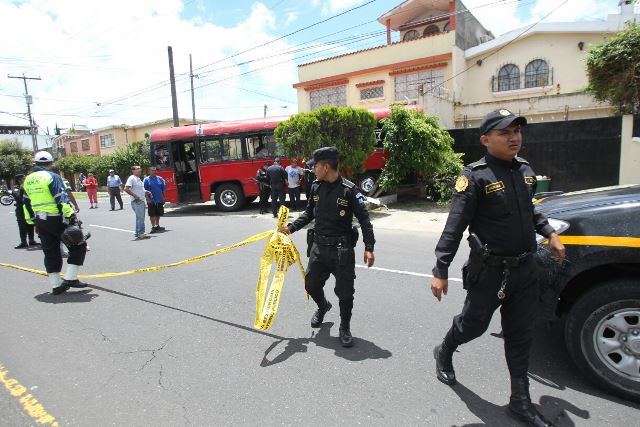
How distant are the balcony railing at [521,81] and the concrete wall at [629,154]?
9.07 meters

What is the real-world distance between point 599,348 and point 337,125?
928cm

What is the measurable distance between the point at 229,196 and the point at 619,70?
1146 cm

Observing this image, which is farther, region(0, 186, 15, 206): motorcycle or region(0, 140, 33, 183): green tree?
region(0, 140, 33, 183): green tree

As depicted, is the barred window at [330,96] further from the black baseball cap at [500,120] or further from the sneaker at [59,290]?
the black baseball cap at [500,120]

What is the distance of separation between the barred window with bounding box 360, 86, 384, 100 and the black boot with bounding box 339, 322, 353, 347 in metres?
20.2

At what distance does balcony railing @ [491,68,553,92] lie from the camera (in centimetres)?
1920

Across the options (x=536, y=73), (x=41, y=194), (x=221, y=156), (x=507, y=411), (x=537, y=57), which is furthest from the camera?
(x=536, y=73)

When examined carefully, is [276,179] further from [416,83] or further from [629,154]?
[416,83]

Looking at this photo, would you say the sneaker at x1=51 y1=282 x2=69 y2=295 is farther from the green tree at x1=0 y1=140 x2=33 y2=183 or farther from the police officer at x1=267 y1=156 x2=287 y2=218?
the green tree at x1=0 y1=140 x2=33 y2=183

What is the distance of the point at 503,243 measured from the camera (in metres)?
2.46

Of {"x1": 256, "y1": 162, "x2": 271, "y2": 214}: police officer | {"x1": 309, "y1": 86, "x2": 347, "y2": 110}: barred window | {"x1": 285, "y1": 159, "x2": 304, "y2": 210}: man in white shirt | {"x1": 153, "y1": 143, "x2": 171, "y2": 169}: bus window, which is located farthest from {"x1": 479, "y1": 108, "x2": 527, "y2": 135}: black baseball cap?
{"x1": 309, "y1": 86, "x2": 347, "y2": 110}: barred window

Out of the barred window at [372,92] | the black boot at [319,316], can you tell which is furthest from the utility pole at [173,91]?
the black boot at [319,316]

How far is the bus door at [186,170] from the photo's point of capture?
13938 mm

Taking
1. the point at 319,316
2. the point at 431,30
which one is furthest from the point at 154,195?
the point at 431,30
